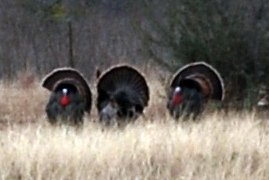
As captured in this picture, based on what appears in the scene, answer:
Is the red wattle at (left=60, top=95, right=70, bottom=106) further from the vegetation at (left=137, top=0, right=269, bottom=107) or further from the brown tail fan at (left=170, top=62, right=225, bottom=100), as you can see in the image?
the vegetation at (left=137, top=0, right=269, bottom=107)

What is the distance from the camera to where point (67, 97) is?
1087 cm

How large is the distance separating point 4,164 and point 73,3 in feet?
37.3

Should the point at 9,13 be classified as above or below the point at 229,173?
above

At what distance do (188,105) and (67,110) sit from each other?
1.50 m

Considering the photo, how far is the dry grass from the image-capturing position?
807cm

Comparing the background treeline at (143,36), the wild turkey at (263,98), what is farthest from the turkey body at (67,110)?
the wild turkey at (263,98)

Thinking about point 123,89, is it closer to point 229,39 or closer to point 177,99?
point 177,99

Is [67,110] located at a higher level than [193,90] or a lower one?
lower

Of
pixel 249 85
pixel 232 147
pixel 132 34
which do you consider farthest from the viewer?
pixel 132 34

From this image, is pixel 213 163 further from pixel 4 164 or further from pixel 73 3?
pixel 73 3

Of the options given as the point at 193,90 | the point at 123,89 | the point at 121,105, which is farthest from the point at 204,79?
the point at 121,105

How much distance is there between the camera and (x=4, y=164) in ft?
26.7

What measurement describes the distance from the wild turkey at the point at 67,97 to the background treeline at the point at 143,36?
2.37m

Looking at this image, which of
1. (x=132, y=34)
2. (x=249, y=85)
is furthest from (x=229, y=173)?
(x=132, y=34)
